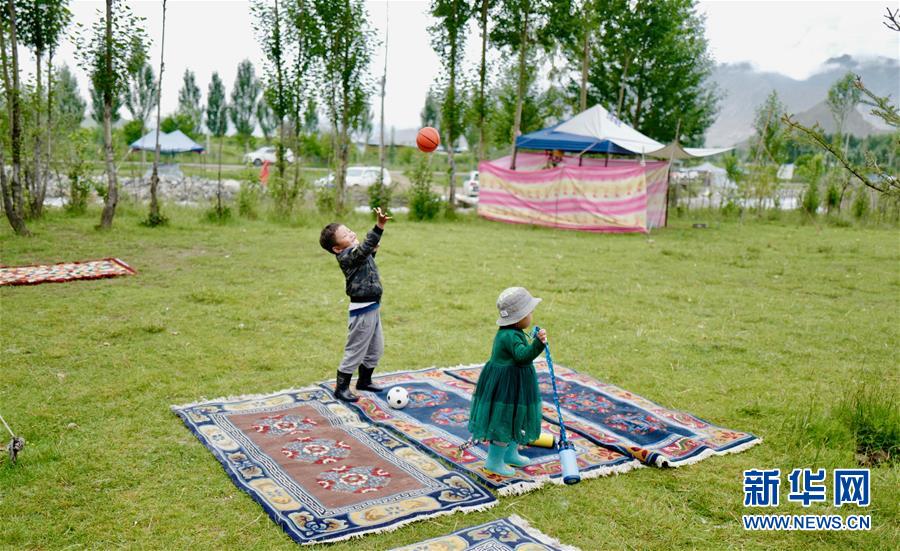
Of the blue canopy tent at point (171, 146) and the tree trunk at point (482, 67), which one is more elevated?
the tree trunk at point (482, 67)

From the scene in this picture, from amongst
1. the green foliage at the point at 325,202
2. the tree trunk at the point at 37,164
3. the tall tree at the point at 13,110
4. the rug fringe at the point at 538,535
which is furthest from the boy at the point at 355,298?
the green foliage at the point at 325,202

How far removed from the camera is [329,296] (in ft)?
29.2

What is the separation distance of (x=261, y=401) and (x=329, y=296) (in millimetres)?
3750

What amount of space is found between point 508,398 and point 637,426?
1396 millimetres

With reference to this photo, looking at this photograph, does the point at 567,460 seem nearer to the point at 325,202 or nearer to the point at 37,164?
the point at 37,164

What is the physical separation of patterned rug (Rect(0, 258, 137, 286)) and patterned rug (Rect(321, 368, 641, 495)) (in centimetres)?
547

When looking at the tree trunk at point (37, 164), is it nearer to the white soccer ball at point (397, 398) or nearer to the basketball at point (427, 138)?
the basketball at point (427, 138)

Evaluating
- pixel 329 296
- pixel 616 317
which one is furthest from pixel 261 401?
pixel 616 317

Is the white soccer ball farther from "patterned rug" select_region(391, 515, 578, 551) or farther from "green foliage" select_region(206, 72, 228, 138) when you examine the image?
"green foliage" select_region(206, 72, 228, 138)

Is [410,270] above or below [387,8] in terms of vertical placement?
below

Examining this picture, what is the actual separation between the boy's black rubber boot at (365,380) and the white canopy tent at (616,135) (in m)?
14.0

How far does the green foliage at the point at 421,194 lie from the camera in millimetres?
18781

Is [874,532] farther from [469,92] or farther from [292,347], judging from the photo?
[469,92]

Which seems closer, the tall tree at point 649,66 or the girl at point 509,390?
the girl at point 509,390
